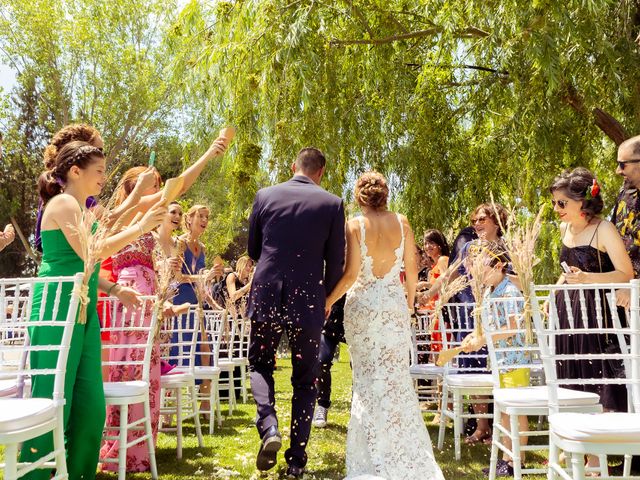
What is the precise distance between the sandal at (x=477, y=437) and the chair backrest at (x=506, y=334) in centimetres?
74

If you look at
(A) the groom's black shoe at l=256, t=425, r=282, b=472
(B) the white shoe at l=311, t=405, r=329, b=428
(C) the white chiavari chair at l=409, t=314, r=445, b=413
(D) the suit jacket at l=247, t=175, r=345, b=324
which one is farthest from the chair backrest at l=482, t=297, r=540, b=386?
(B) the white shoe at l=311, t=405, r=329, b=428

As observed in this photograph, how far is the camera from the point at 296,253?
4.17m

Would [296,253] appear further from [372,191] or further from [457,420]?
[457,420]

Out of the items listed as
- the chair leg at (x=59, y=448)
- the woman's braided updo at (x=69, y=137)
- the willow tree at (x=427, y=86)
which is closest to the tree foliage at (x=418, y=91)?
the willow tree at (x=427, y=86)

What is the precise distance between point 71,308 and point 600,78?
5186 mm

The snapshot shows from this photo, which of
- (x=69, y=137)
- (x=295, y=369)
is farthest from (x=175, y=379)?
(x=69, y=137)

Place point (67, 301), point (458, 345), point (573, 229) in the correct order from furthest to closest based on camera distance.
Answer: point (458, 345)
point (573, 229)
point (67, 301)

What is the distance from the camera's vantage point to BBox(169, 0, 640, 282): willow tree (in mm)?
6105

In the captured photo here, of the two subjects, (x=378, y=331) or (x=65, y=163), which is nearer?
(x=65, y=163)

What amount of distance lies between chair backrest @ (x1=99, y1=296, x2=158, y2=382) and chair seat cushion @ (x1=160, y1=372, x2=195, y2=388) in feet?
1.12

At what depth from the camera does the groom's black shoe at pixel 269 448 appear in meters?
3.88

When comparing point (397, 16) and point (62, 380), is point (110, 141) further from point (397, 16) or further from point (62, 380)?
point (62, 380)

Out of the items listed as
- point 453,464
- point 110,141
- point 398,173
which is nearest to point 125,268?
point 453,464

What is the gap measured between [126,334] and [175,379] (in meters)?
0.62
